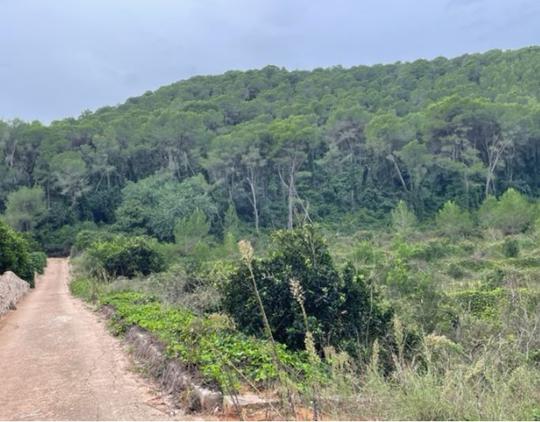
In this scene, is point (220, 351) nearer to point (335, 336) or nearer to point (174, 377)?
point (174, 377)

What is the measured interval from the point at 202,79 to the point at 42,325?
2911 inches

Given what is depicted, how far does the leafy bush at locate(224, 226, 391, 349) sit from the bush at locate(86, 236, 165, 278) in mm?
15993

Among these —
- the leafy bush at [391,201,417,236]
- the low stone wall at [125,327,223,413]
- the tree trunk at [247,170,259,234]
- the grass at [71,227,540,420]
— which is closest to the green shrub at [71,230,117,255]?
the tree trunk at [247,170,259,234]

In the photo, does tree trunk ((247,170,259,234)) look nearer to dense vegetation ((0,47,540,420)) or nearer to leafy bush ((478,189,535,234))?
dense vegetation ((0,47,540,420))

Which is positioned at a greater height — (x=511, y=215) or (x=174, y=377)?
(x=174, y=377)

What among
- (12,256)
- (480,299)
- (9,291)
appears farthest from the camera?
(12,256)

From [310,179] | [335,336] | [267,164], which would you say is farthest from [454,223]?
[335,336]

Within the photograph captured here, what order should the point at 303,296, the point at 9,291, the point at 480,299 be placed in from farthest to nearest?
the point at 9,291 → the point at 480,299 → the point at 303,296

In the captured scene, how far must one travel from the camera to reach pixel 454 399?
13.0 ft

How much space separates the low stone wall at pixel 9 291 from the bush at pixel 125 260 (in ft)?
11.7

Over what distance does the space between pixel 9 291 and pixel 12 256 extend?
575cm

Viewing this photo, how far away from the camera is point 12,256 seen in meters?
21.9

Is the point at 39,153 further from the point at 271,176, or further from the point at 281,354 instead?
the point at 281,354

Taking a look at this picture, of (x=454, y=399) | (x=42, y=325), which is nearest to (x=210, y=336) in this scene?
(x=454, y=399)
